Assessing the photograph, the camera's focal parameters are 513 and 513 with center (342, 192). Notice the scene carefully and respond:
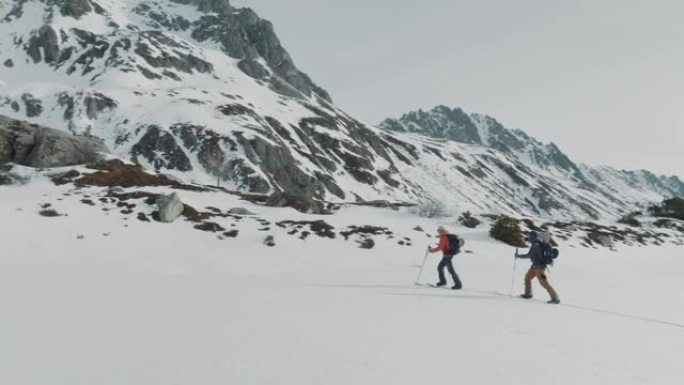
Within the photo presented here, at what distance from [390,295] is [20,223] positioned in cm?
2016

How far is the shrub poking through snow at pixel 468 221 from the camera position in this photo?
4034cm

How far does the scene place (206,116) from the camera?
10644cm

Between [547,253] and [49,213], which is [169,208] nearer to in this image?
[49,213]

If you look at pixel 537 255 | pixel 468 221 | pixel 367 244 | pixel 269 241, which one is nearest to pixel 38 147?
pixel 269 241

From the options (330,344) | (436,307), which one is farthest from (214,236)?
(330,344)

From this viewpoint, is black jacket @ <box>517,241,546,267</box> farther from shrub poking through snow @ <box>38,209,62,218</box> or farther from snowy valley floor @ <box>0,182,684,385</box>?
shrub poking through snow @ <box>38,209,62,218</box>

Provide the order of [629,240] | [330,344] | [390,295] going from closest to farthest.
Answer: [330,344]
[390,295]
[629,240]

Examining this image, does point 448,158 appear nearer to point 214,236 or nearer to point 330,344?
point 214,236

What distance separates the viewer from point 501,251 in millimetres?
33500

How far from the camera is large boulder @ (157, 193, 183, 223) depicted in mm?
29702

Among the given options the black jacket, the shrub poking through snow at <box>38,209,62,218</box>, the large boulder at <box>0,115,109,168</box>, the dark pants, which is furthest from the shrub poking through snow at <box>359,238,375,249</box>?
the large boulder at <box>0,115,109,168</box>

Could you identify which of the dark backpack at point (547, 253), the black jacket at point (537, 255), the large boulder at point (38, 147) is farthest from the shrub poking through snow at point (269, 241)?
the large boulder at point (38, 147)

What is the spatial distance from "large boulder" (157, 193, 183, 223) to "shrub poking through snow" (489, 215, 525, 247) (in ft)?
71.5

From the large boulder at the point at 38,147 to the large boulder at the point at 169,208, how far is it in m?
13.4
